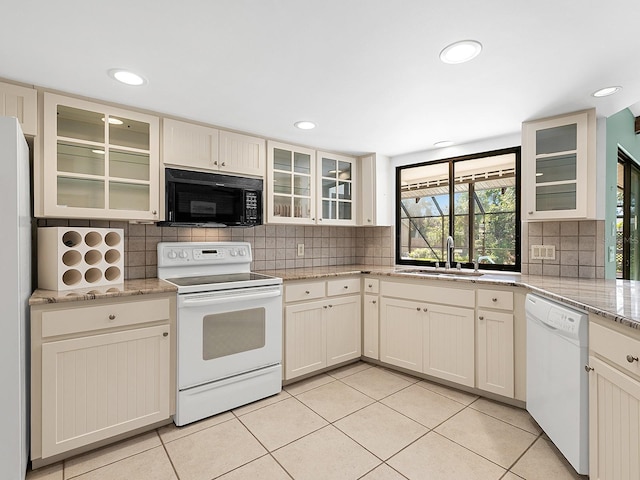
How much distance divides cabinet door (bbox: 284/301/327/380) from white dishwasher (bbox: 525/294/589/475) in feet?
4.96

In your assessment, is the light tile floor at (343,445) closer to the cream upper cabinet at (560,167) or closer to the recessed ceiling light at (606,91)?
the cream upper cabinet at (560,167)

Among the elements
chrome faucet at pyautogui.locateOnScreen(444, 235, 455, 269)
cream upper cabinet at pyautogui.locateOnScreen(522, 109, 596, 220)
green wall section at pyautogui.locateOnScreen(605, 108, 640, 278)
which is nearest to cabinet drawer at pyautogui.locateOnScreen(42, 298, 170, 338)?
chrome faucet at pyautogui.locateOnScreen(444, 235, 455, 269)

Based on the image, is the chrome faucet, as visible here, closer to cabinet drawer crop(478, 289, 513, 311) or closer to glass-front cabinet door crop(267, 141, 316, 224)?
cabinet drawer crop(478, 289, 513, 311)

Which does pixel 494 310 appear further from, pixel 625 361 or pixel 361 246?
pixel 361 246

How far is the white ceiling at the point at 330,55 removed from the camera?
1311 millimetres

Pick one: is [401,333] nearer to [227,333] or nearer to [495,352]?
[495,352]

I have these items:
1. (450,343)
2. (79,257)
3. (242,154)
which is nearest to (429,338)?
(450,343)

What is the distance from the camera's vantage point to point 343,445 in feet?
6.32

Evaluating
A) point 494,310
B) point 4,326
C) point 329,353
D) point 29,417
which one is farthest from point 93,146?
point 494,310

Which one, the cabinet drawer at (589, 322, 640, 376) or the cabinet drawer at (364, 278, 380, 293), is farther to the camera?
the cabinet drawer at (364, 278, 380, 293)

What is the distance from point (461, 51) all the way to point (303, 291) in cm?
194

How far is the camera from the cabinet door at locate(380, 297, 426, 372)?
2797 mm

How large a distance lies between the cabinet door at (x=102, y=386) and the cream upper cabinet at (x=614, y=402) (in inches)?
88.1

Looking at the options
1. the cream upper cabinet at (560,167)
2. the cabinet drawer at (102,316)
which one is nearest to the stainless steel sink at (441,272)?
the cream upper cabinet at (560,167)
